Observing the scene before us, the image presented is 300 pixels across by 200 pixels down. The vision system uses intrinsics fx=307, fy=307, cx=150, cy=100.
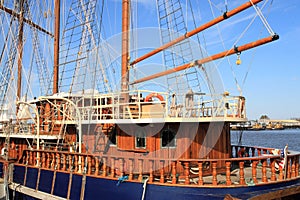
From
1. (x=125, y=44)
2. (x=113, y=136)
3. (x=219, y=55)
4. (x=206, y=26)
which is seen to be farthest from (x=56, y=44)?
(x=219, y=55)

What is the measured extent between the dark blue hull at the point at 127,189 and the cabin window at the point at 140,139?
1679 mm

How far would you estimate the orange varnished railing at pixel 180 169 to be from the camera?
8711 millimetres

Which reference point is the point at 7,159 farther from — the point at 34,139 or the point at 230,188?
the point at 230,188

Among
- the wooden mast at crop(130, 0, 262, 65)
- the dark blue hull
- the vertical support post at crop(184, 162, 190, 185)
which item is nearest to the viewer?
the dark blue hull

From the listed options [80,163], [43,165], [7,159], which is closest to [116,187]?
[80,163]

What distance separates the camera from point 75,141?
45.2 ft

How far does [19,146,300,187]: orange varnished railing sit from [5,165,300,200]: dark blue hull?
6.4 inches

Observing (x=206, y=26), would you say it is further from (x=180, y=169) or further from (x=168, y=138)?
(x=180, y=169)

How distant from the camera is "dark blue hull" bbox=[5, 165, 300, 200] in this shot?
8484 mm

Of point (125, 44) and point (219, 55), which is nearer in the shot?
point (219, 55)

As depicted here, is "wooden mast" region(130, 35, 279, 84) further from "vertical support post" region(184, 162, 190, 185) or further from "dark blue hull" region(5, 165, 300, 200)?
"vertical support post" region(184, 162, 190, 185)

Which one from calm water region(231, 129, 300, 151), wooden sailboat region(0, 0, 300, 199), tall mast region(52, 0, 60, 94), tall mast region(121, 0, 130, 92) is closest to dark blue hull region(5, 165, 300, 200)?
wooden sailboat region(0, 0, 300, 199)

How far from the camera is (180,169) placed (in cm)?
1021

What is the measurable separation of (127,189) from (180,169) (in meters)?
1.92
